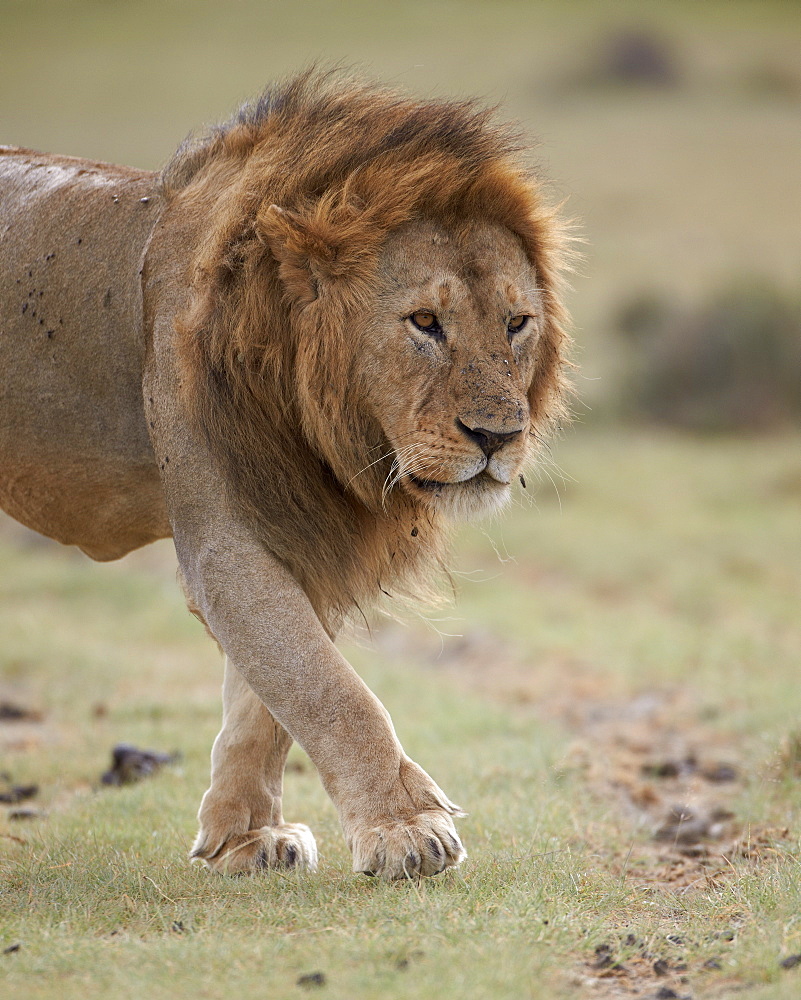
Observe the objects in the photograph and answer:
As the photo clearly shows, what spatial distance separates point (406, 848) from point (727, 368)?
14.6m

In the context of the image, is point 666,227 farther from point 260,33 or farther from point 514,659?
point 260,33

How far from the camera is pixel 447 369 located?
317 centimetres

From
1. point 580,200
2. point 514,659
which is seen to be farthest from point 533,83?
point 514,659

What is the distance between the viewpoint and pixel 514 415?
315 cm

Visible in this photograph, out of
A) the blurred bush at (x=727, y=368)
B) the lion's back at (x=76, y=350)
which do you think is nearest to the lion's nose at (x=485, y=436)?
the lion's back at (x=76, y=350)

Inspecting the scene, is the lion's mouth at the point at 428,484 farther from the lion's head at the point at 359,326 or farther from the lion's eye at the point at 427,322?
the lion's eye at the point at 427,322

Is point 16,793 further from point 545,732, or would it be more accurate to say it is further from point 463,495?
point 463,495

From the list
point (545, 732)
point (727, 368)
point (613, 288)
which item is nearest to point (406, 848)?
point (545, 732)

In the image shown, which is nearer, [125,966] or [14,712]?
[125,966]

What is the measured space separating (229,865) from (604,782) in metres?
2.02

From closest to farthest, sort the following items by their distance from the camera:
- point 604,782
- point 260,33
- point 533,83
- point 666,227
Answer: point 604,782 < point 666,227 < point 533,83 < point 260,33

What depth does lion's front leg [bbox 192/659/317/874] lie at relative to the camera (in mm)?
3471

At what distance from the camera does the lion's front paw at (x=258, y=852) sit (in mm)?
3443

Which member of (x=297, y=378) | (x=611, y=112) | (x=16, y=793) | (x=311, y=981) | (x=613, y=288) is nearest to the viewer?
(x=311, y=981)
